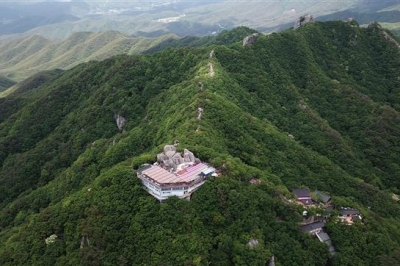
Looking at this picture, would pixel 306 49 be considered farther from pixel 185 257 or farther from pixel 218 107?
pixel 185 257

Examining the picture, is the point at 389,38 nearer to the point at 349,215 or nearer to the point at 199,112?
the point at 199,112

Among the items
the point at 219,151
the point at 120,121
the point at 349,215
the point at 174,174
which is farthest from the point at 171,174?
the point at 120,121

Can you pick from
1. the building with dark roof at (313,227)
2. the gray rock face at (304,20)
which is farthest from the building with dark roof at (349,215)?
the gray rock face at (304,20)

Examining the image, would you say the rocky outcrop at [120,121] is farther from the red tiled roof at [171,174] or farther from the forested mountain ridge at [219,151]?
the red tiled roof at [171,174]

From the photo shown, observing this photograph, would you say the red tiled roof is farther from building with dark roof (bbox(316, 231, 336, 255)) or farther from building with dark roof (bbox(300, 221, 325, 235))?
building with dark roof (bbox(316, 231, 336, 255))

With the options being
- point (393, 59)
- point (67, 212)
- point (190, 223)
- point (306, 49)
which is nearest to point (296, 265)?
point (190, 223)

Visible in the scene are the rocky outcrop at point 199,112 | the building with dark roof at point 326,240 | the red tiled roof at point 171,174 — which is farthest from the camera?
the rocky outcrop at point 199,112

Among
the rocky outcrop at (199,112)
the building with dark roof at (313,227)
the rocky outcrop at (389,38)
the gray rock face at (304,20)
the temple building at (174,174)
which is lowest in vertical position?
the rocky outcrop at (389,38)
